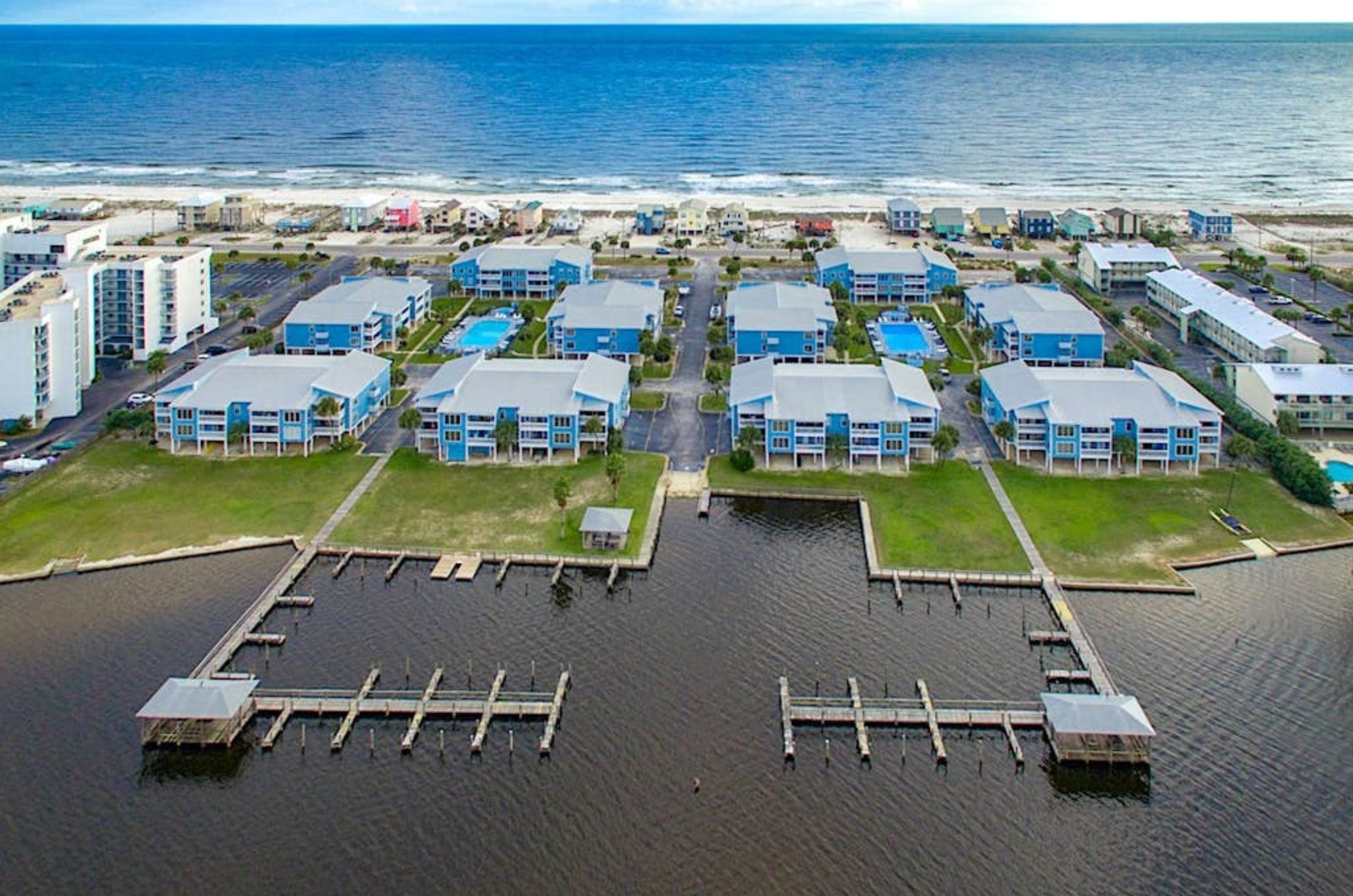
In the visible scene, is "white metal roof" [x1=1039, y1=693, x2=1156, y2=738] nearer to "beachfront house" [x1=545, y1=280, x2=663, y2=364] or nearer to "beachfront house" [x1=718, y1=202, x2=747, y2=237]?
"beachfront house" [x1=545, y1=280, x2=663, y2=364]

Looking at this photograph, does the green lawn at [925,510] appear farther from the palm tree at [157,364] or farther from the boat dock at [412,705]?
the palm tree at [157,364]

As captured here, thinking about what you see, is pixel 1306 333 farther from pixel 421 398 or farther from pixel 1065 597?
pixel 421 398

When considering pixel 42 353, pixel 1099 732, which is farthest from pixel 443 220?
pixel 1099 732

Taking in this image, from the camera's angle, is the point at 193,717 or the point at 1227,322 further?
the point at 1227,322

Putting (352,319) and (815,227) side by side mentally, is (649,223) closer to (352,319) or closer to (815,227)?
(815,227)

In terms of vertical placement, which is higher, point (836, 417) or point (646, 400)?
point (836, 417)

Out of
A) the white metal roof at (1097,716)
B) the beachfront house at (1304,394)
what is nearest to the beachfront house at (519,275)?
the beachfront house at (1304,394)
